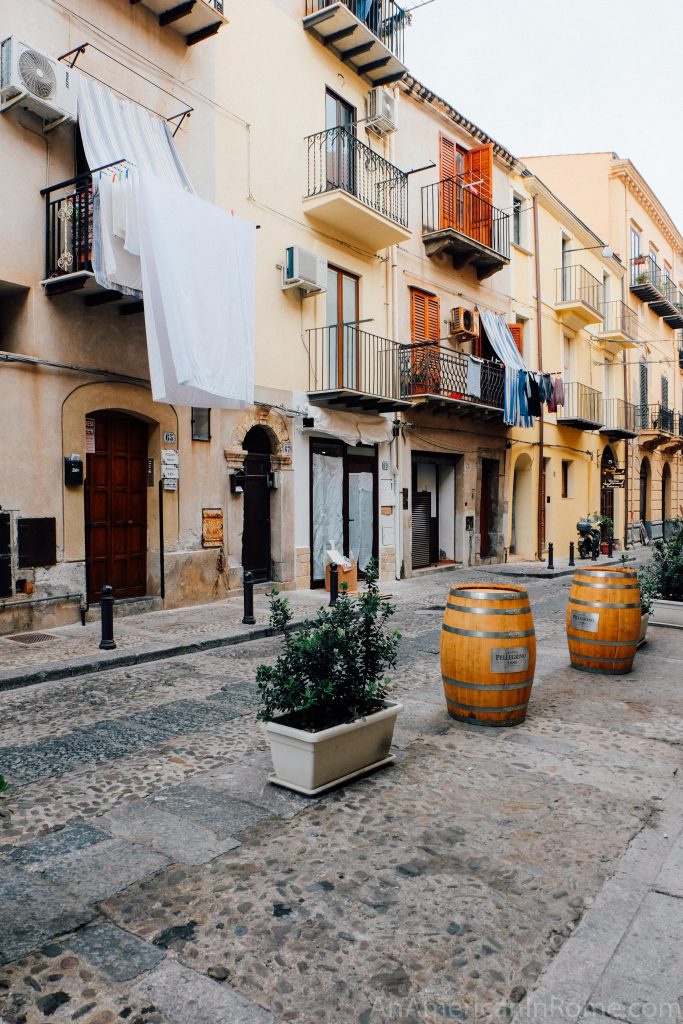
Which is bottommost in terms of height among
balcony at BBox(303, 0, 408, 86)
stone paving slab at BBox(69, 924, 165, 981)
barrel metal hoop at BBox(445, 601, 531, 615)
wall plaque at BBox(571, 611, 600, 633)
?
stone paving slab at BBox(69, 924, 165, 981)

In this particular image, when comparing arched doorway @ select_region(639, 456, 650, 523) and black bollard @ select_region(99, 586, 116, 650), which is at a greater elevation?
arched doorway @ select_region(639, 456, 650, 523)

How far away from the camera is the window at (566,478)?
23.2m

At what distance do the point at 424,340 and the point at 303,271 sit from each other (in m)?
4.43

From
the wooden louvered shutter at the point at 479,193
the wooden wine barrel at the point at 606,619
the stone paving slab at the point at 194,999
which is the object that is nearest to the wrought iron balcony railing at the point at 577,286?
the wooden louvered shutter at the point at 479,193

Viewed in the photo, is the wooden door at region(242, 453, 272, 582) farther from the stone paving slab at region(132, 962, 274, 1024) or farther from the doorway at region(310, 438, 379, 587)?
the stone paving slab at region(132, 962, 274, 1024)

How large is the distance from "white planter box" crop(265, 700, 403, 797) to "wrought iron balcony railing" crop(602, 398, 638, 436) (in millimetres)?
23275

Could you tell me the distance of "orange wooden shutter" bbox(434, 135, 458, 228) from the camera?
17203 mm

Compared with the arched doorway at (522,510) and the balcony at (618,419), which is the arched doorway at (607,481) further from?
the arched doorway at (522,510)

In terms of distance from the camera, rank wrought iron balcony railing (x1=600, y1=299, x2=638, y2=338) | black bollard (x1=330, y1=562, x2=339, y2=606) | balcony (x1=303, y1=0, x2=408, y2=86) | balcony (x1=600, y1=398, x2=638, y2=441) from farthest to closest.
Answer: wrought iron balcony railing (x1=600, y1=299, x2=638, y2=338)
balcony (x1=600, y1=398, x2=638, y2=441)
balcony (x1=303, y1=0, x2=408, y2=86)
black bollard (x1=330, y1=562, x2=339, y2=606)

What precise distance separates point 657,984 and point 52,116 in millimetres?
10352

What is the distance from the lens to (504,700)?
5.22m

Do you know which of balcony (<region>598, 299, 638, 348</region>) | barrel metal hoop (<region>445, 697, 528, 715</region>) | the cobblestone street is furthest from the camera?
balcony (<region>598, 299, 638, 348</region>)

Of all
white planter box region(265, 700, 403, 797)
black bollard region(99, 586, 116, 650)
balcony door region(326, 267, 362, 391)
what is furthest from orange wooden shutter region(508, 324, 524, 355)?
white planter box region(265, 700, 403, 797)

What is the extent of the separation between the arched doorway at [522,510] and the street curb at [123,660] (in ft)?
42.6
